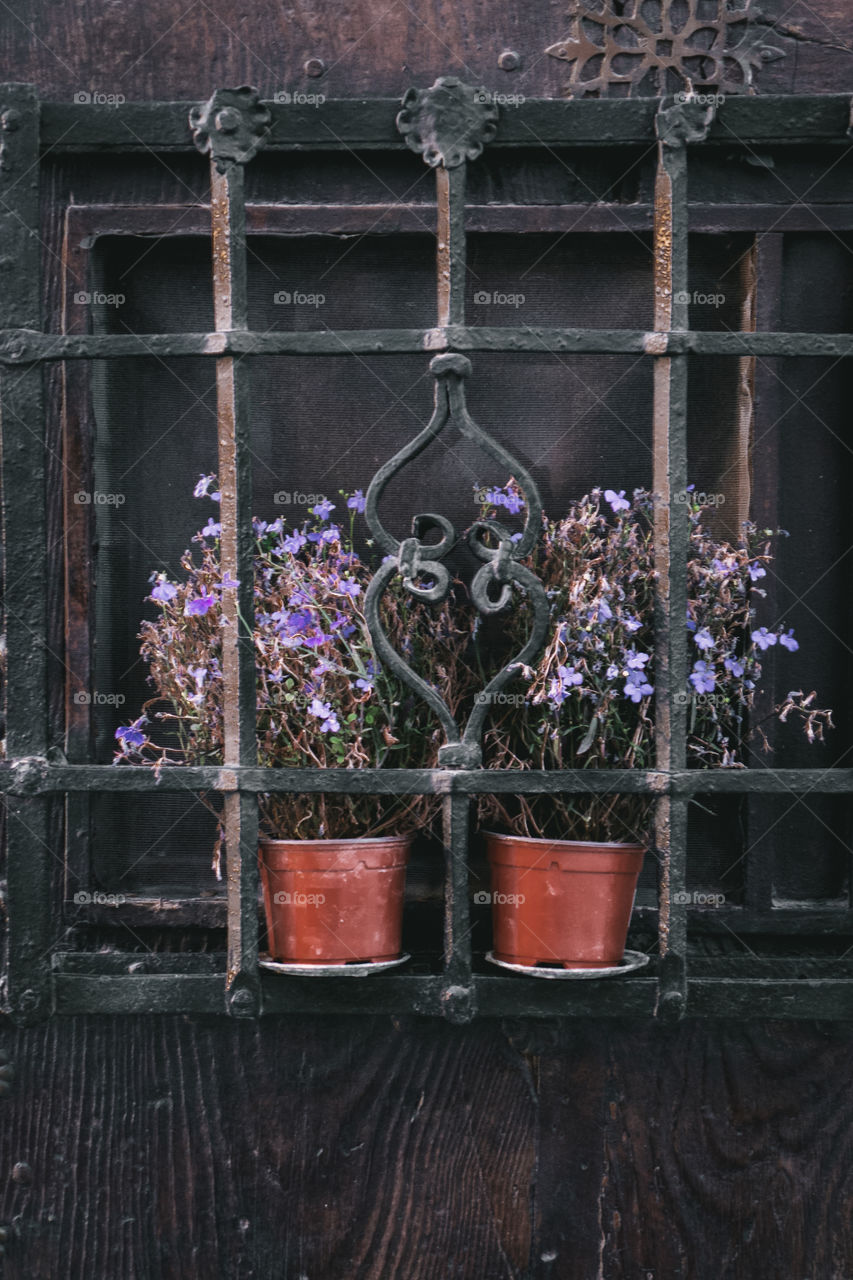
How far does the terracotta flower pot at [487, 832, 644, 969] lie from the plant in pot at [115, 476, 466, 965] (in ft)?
0.67

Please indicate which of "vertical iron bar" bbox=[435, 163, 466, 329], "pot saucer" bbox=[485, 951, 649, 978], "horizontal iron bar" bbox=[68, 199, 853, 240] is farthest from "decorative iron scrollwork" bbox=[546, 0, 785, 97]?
"pot saucer" bbox=[485, 951, 649, 978]

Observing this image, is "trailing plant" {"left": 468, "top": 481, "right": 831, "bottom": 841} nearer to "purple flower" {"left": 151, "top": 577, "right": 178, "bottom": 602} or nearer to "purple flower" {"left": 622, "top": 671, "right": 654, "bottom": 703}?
"purple flower" {"left": 622, "top": 671, "right": 654, "bottom": 703}

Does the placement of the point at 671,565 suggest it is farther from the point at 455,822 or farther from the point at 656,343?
the point at 455,822

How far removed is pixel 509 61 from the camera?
7.43ft

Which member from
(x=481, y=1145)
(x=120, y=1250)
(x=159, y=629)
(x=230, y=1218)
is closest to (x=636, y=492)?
(x=159, y=629)

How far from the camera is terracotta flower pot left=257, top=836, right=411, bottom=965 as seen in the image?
193cm

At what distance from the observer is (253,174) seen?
89.8 inches

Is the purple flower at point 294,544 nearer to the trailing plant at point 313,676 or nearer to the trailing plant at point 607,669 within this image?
the trailing plant at point 313,676

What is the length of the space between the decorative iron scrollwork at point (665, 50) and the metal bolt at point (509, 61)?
0.07 m

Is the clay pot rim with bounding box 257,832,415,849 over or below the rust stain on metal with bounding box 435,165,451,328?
below

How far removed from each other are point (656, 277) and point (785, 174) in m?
0.51

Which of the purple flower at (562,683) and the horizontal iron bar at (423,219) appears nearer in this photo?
the purple flower at (562,683)

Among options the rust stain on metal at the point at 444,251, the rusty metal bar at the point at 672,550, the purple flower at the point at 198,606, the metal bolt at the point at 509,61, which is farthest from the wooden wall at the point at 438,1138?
the purple flower at the point at 198,606

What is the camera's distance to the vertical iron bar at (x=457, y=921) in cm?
191
